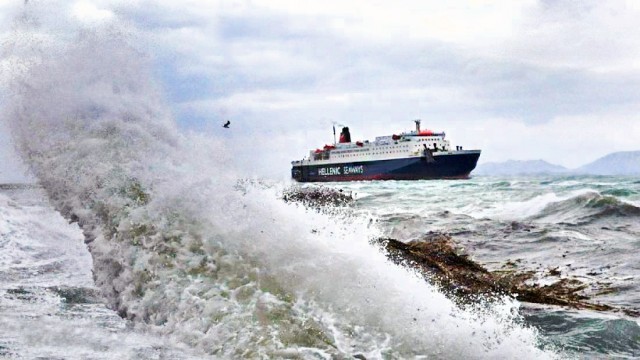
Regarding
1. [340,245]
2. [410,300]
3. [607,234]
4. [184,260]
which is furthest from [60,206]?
[607,234]

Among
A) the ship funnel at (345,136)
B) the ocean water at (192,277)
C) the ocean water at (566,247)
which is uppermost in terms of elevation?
the ship funnel at (345,136)

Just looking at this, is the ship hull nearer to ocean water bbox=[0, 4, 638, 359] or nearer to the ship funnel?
the ship funnel

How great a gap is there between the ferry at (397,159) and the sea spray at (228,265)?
67723 millimetres

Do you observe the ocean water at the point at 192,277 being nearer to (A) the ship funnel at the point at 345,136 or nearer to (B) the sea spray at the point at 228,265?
(B) the sea spray at the point at 228,265

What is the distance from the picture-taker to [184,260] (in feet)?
23.4

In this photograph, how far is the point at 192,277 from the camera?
686 cm

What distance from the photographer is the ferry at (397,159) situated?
75.9 m

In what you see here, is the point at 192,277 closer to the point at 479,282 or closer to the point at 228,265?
the point at 228,265

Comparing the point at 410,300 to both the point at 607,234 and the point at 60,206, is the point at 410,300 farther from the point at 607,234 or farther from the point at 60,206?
the point at 607,234

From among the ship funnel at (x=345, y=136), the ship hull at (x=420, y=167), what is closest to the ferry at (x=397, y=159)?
the ship hull at (x=420, y=167)

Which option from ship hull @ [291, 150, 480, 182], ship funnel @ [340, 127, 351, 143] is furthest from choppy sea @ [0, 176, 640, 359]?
ship funnel @ [340, 127, 351, 143]

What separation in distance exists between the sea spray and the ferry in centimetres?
6772

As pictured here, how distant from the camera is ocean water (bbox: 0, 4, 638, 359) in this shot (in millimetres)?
5945

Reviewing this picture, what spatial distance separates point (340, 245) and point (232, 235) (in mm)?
1278
